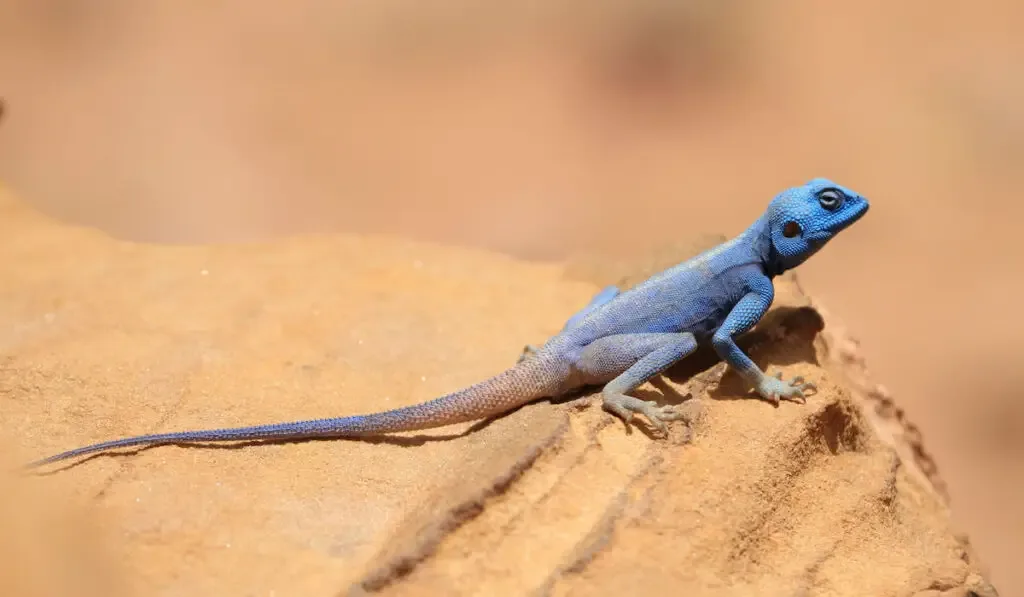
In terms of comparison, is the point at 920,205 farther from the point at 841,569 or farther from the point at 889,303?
the point at 841,569

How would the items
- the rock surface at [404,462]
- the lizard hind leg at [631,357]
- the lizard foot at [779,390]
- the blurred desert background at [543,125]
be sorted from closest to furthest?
1. the rock surface at [404,462]
2. the lizard foot at [779,390]
3. the lizard hind leg at [631,357]
4. the blurred desert background at [543,125]

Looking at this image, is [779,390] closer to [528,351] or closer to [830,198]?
[830,198]

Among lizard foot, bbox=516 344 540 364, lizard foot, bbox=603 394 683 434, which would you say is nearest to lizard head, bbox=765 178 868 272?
lizard foot, bbox=603 394 683 434

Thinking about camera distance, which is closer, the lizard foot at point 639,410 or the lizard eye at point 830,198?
the lizard foot at point 639,410

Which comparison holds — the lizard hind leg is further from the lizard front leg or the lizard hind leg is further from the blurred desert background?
the blurred desert background

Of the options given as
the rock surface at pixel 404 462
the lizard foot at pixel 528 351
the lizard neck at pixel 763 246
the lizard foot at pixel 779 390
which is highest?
the lizard neck at pixel 763 246

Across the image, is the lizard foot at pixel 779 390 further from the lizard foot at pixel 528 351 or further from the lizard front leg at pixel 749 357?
the lizard foot at pixel 528 351

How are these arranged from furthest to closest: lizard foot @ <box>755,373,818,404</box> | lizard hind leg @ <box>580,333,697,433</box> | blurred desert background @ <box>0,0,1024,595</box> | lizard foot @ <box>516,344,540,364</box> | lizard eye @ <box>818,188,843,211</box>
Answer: blurred desert background @ <box>0,0,1024,595</box>
lizard foot @ <box>516,344,540,364</box>
lizard eye @ <box>818,188,843,211</box>
lizard hind leg @ <box>580,333,697,433</box>
lizard foot @ <box>755,373,818,404</box>

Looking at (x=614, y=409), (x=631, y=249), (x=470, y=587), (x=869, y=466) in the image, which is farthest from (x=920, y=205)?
(x=470, y=587)

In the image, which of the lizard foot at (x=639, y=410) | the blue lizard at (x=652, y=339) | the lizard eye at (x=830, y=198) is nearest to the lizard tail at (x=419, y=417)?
the blue lizard at (x=652, y=339)

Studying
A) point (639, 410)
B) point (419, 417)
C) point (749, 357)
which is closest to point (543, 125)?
point (749, 357)
